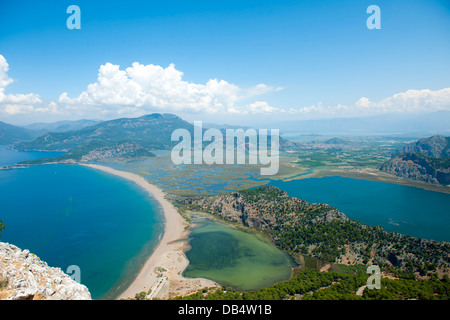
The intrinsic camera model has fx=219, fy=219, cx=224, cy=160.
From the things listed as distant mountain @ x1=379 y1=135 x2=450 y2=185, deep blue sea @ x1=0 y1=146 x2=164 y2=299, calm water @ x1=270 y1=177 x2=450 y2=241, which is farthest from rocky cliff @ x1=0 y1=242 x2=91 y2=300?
distant mountain @ x1=379 y1=135 x2=450 y2=185

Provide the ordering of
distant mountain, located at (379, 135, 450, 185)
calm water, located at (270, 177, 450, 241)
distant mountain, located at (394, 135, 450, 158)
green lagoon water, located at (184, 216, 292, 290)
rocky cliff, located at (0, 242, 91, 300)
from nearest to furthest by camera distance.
→ rocky cliff, located at (0, 242, 91, 300)
green lagoon water, located at (184, 216, 292, 290)
calm water, located at (270, 177, 450, 241)
distant mountain, located at (379, 135, 450, 185)
distant mountain, located at (394, 135, 450, 158)

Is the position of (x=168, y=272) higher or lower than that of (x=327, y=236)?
lower

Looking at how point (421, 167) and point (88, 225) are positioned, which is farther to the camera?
point (421, 167)

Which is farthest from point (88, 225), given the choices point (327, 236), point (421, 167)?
point (421, 167)

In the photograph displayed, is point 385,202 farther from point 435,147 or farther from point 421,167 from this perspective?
point 435,147

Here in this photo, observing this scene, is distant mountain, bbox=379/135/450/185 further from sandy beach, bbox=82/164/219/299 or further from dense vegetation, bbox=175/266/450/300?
sandy beach, bbox=82/164/219/299

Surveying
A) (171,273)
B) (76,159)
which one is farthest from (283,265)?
(76,159)
